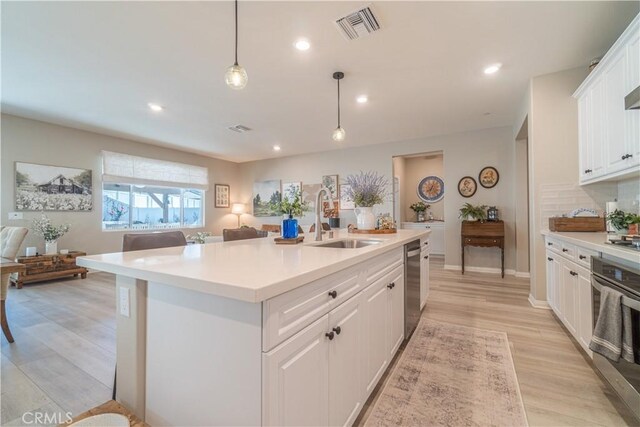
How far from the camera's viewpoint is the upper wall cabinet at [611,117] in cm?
192

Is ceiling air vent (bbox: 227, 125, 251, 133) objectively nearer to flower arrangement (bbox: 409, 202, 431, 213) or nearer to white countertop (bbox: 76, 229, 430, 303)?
white countertop (bbox: 76, 229, 430, 303)

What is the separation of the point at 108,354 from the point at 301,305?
84.6 inches

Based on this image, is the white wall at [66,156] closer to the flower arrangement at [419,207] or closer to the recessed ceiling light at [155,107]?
the recessed ceiling light at [155,107]

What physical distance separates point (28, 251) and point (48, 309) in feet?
5.93

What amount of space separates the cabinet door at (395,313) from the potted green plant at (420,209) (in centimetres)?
566

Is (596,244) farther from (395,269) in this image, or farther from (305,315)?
(305,315)

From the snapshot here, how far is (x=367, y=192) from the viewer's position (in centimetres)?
267

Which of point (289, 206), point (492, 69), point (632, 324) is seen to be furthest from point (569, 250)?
point (289, 206)

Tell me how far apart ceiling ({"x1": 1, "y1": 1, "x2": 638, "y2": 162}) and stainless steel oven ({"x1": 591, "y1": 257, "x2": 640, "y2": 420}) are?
194 cm

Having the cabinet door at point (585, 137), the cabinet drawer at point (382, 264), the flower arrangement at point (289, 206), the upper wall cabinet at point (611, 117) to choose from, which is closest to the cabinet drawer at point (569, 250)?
the upper wall cabinet at point (611, 117)

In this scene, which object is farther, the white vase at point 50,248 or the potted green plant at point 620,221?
the white vase at point 50,248

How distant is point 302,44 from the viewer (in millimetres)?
2428

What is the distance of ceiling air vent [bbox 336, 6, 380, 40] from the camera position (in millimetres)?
2076

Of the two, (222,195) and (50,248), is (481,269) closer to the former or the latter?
(222,195)
